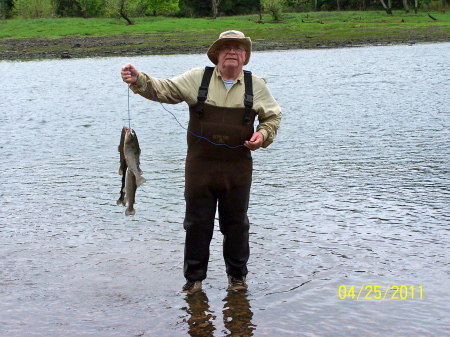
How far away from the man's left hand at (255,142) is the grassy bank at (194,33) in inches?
1775

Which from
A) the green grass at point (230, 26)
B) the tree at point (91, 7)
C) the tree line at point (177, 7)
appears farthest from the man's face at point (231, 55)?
the tree at point (91, 7)

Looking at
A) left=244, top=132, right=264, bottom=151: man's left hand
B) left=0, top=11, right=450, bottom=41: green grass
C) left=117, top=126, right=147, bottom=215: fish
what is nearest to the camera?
left=244, top=132, right=264, bottom=151: man's left hand

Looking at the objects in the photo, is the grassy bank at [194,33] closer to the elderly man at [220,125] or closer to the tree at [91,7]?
the tree at [91,7]

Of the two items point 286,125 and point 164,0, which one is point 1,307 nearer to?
point 286,125

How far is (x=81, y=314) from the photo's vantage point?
18.7 ft

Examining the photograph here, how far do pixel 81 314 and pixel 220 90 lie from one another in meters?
2.24

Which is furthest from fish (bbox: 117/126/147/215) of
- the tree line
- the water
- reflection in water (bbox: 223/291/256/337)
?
the tree line

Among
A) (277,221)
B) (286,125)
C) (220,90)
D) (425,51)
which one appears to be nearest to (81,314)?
(220,90)

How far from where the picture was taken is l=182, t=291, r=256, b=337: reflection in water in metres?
5.42

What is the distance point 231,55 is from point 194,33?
57.7m

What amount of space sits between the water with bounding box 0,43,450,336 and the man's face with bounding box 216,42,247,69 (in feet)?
6.86

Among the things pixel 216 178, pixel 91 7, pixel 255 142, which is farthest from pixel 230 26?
pixel 255 142

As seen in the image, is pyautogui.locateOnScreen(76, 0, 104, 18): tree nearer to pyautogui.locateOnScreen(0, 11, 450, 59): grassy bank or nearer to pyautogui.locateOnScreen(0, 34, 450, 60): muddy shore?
pyautogui.locateOnScreen(0, 11, 450, 59): grassy bank

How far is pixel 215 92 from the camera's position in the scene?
561 cm
